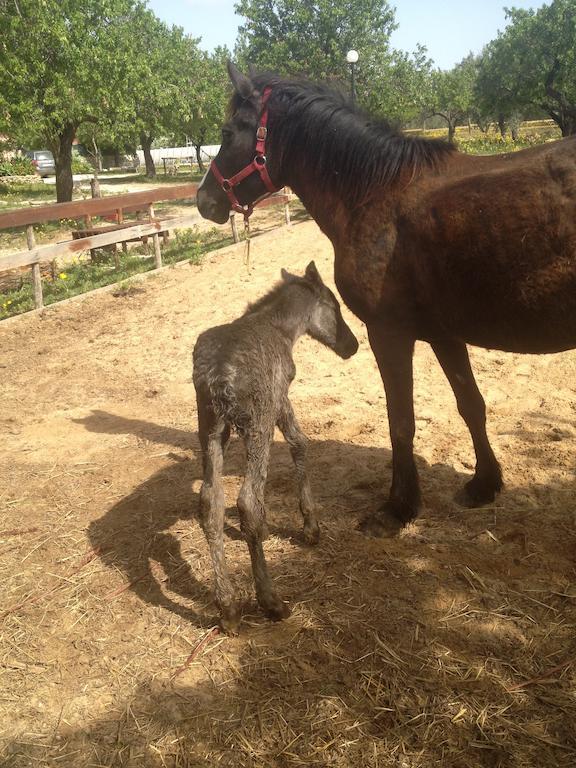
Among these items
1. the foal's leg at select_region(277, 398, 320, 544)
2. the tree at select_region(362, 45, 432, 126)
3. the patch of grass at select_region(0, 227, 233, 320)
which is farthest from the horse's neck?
the tree at select_region(362, 45, 432, 126)

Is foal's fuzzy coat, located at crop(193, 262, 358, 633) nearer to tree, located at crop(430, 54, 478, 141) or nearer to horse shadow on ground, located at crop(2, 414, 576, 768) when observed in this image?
horse shadow on ground, located at crop(2, 414, 576, 768)

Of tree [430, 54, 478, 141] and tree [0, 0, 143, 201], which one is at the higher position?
tree [430, 54, 478, 141]

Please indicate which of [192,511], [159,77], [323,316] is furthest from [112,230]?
[159,77]

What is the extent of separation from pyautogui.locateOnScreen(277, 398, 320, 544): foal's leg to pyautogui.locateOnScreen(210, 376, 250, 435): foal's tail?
2.02 ft

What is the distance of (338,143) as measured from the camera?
12.2 ft

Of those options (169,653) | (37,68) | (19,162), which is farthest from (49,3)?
(169,653)

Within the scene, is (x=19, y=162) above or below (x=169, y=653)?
above

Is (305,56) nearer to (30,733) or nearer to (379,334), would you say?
(379,334)

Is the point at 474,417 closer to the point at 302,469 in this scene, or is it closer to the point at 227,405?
the point at 302,469

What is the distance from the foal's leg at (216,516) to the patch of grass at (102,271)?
7.57m

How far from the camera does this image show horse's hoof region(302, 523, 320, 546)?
3.70 meters

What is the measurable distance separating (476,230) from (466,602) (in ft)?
6.22

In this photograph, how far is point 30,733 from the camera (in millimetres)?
2537

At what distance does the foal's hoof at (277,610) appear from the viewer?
3037mm
